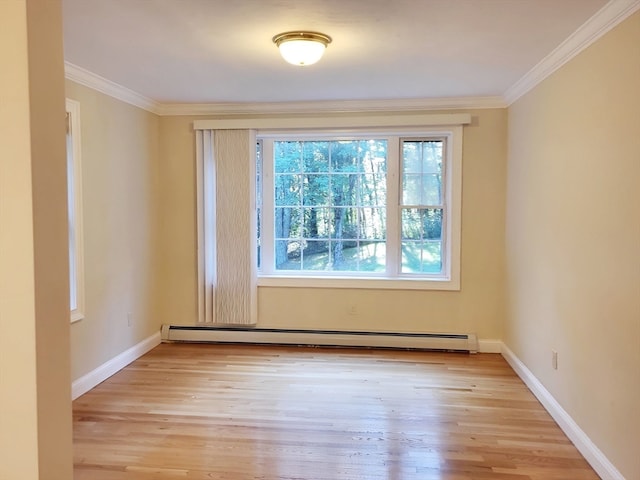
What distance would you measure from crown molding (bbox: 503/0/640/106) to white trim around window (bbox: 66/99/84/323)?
3.21 metres

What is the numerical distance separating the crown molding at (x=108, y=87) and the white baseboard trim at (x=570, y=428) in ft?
11.9

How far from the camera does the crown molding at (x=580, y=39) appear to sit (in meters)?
2.16

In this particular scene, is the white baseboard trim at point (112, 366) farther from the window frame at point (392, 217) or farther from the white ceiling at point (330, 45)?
the white ceiling at point (330, 45)

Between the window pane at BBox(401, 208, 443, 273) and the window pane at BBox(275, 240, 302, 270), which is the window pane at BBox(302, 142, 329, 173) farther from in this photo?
the window pane at BBox(401, 208, 443, 273)

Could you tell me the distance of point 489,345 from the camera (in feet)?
14.2

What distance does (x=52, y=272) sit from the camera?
126 cm

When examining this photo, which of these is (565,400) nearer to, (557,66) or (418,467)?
(418,467)

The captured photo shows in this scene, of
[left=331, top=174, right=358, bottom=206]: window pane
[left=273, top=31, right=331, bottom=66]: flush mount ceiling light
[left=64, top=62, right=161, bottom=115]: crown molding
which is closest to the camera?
[left=273, top=31, right=331, bottom=66]: flush mount ceiling light

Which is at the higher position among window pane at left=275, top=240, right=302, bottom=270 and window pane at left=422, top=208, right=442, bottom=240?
window pane at left=422, top=208, right=442, bottom=240

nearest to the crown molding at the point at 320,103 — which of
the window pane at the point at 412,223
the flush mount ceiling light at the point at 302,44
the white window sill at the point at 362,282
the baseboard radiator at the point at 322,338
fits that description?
the window pane at the point at 412,223

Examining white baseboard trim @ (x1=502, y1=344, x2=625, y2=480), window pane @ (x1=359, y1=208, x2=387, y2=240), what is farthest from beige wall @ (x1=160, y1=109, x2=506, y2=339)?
white baseboard trim @ (x1=502, y1=344, x2=625, y2=480)

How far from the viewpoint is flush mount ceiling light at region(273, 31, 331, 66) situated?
8.41 ft

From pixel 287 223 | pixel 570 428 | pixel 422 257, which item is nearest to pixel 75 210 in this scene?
pixel 287 223

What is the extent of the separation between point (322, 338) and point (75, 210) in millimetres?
2416
